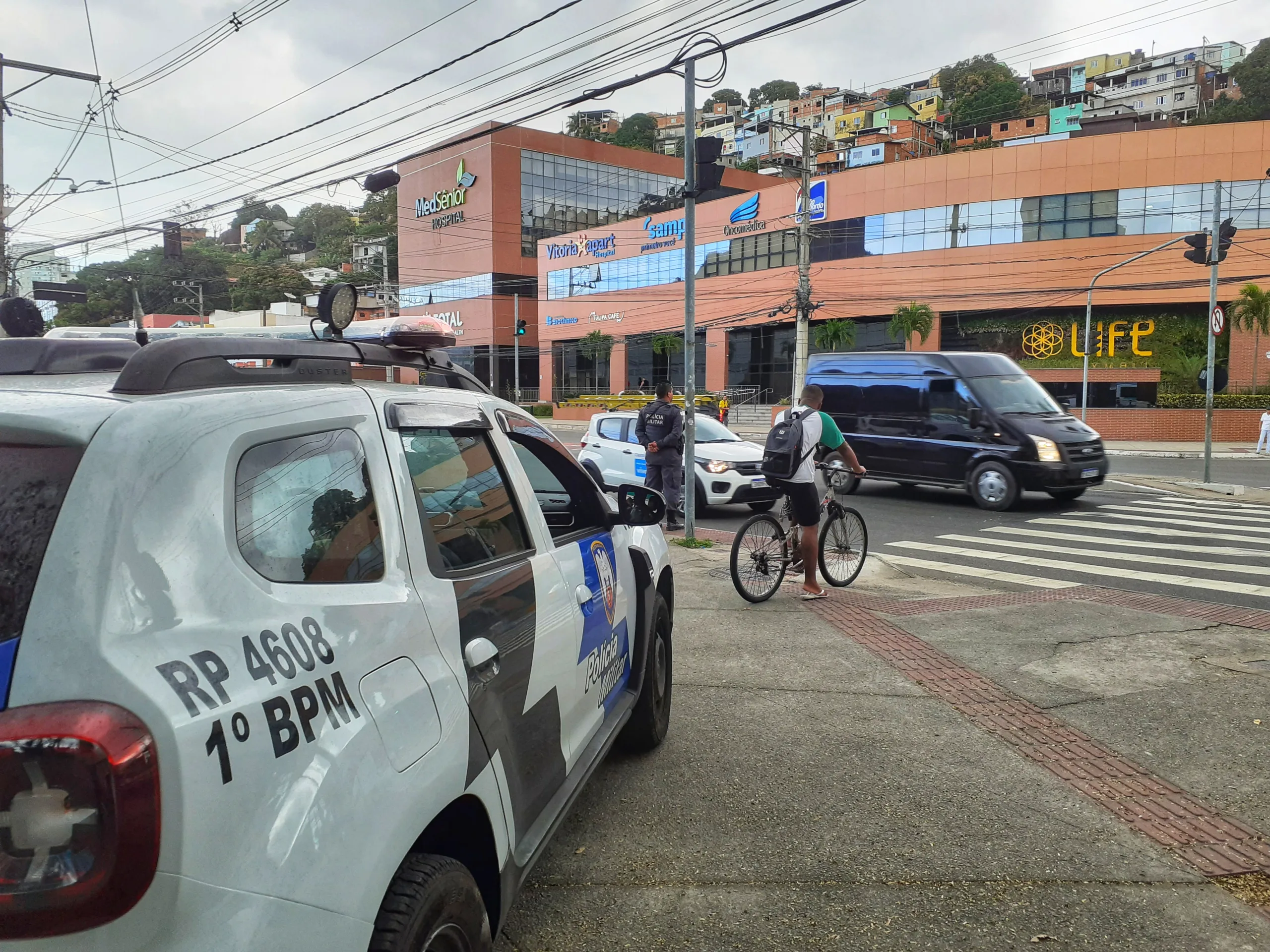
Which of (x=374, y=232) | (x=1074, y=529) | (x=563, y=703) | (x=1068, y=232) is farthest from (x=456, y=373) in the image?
(x=374, y=232)

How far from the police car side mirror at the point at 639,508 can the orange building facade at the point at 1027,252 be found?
122 ft

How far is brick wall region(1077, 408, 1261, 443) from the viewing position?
32625 mm

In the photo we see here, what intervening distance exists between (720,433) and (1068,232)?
105ft

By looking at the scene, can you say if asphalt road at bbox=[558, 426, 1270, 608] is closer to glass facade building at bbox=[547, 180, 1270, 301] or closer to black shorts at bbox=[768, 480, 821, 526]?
black shorts at bbox=[768, 480, 821, 526]

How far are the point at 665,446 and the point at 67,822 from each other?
35.2ft

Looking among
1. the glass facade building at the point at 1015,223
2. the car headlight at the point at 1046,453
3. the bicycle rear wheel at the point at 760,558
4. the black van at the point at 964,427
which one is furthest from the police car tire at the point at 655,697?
the glass facade building at the point at 1015,223

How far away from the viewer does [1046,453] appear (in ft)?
44.0

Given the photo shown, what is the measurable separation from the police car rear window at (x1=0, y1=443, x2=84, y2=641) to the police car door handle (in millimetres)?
967

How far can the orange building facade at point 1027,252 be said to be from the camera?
37125mm

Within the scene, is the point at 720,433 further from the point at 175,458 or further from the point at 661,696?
the point at 175,458

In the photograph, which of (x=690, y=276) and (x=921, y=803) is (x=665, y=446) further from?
(x=921, y=803)

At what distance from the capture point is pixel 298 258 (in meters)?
105

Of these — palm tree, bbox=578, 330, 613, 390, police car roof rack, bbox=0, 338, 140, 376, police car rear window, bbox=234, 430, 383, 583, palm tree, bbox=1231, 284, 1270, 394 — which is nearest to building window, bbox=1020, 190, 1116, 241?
palm tree, bbox=1231, 284, 1270, 394

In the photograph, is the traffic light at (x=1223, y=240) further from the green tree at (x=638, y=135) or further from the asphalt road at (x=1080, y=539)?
the green tree at (x=638, y=135)
